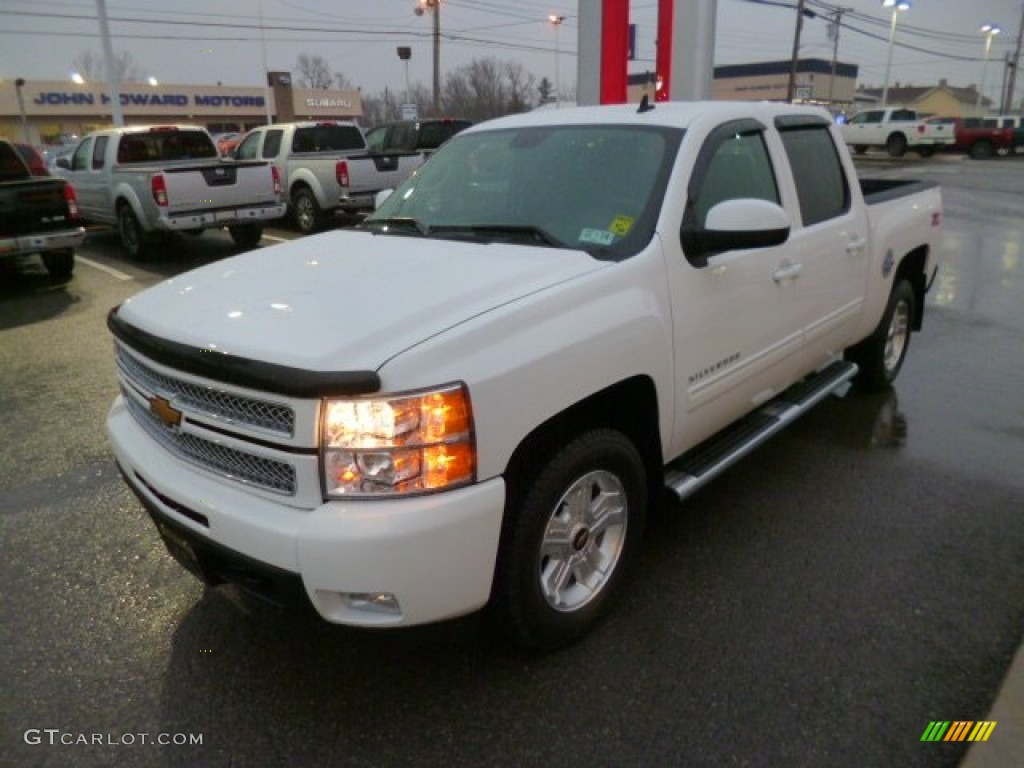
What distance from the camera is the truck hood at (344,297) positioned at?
2285 millimetres

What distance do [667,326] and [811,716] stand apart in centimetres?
142

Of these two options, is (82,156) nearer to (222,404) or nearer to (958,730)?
(222,404)

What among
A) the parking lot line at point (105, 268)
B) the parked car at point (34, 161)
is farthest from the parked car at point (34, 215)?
the parked car at point (34, 161)

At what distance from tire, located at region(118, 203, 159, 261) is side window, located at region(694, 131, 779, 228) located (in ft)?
32.5

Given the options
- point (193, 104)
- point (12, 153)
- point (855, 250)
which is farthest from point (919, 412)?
point (193, 104)

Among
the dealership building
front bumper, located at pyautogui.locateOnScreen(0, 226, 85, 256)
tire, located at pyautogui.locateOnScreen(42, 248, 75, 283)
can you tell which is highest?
the dealership building

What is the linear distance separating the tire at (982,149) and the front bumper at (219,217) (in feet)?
113

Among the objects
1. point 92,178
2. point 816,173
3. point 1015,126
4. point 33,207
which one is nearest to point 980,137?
point 1015,126

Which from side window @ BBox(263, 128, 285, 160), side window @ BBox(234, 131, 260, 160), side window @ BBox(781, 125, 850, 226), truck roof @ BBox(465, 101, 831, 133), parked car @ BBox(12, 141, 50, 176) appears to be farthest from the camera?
side window @ BBox(234, 131, 260, 160)

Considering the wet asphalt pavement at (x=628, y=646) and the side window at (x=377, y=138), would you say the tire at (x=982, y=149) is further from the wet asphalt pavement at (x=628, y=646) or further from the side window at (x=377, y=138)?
the wet asphalt pavement at (x=628, y=646)

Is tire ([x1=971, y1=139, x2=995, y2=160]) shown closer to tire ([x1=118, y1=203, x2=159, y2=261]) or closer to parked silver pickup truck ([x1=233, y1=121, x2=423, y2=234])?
parked silver pickup truck ([x1=233, y1=121, x2=423, y2=234])

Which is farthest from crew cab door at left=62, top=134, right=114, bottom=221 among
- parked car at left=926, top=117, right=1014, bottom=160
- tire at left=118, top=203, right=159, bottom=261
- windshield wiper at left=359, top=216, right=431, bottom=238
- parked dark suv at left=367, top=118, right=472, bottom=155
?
parked car at left=926, top=117, right=1014, bottom=160

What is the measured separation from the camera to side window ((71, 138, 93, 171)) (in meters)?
12.7

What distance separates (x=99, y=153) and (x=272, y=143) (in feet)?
10.7
